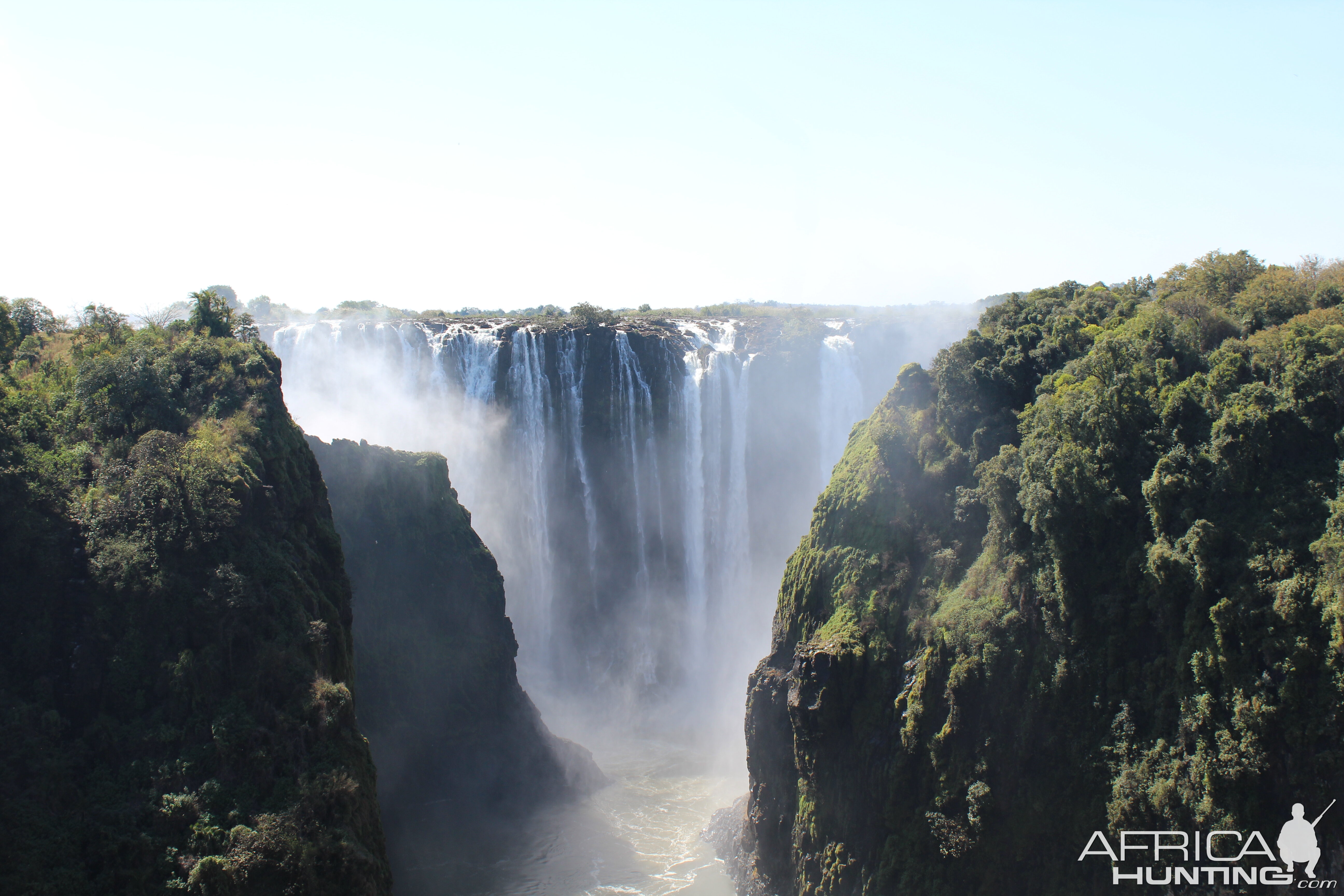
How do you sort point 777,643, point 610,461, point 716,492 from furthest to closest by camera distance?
point 716,492 < point 610,461 < point 777,643

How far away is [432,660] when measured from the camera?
3819 centimetres

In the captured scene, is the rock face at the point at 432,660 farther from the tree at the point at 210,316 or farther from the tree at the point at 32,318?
the tree at the point at 32,318

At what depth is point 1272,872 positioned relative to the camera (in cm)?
1988

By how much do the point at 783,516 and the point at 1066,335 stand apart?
77.9ft

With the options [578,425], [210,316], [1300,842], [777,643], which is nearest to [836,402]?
[578,425]

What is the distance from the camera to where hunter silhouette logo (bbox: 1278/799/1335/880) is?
63.6ft

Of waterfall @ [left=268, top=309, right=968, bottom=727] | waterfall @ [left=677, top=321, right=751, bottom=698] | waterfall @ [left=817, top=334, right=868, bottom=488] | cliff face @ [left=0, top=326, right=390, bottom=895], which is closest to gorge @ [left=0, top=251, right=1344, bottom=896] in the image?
cliff face @ [left=0, top=326, right=390, bottom=895]

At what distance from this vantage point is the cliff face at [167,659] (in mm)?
20297

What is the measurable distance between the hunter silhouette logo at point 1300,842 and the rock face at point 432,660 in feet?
88.4

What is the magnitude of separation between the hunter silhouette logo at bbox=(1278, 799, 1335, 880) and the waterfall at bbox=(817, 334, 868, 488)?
35537 millimetres

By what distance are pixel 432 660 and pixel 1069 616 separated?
83.7ft

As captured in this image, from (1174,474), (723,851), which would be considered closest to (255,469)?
(723,851)

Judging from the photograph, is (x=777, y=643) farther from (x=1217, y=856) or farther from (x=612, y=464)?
(x=612, y=464)

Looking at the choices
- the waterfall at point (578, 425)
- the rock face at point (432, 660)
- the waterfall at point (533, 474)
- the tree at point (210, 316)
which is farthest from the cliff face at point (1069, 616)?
the tree at point (210, 316)
